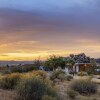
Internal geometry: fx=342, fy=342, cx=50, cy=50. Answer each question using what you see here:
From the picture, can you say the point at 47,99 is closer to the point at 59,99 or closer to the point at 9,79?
the point at 59,99

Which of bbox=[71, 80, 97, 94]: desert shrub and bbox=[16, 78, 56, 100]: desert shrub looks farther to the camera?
bbox=[71, 80, 97, 94]: desert shrub

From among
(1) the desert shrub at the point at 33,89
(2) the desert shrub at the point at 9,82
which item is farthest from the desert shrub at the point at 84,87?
(1) the desert shrub at the point at 33,89

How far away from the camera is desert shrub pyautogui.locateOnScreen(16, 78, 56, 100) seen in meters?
21.6

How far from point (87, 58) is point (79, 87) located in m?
105

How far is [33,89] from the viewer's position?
72.3 ft

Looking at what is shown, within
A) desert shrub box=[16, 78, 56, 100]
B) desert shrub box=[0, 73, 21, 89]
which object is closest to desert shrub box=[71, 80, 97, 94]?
desert shrub box=[0, 73, 21, 89]

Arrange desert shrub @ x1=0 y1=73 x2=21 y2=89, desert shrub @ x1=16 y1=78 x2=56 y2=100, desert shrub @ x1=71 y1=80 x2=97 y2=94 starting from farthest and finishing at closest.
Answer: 1. desert shrub @ x1=71 y1=80 x2=97 y2=94
2. desert shrub @ x1=0 y1=73 x2=21 y2=89
3. desert shrub @ x1=16 y1=78 x2=56 y2=100

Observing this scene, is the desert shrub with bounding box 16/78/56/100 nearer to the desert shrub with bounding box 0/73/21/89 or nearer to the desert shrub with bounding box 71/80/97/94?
the desert shrub with bounding box 0/73/21/89

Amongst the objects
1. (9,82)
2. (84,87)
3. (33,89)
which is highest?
(9,82)

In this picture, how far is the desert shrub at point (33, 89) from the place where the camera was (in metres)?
21.6

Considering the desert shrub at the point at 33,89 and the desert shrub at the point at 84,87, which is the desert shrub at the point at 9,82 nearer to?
the desert shrub at the point at 33,89

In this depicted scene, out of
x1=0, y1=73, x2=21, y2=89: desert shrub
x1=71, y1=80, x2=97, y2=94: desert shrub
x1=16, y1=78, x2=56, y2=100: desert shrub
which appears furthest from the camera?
x1=71, y1=80, x2=97, y2=94: desert shrub

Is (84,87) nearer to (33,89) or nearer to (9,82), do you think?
(9,82)

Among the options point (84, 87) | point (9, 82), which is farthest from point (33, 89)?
point (84, 87)
